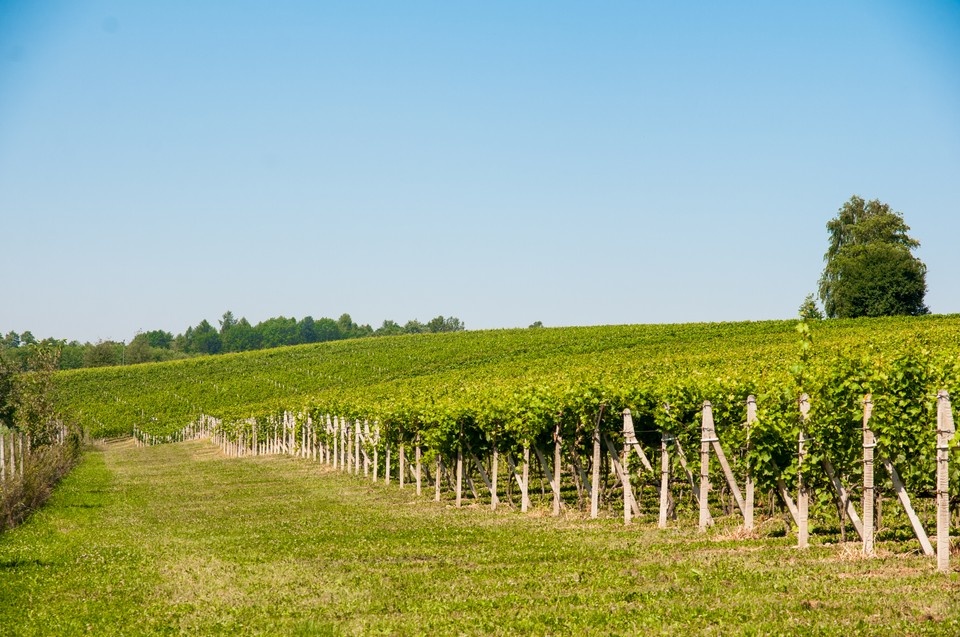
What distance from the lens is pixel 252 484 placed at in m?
32.2

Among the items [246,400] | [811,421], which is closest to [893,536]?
[811,421]

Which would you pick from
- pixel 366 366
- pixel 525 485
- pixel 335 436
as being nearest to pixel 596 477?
pixel 525 485

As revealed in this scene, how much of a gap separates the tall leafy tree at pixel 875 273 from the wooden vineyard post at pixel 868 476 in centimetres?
7598

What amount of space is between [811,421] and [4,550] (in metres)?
12.9

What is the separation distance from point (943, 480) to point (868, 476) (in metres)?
1.54

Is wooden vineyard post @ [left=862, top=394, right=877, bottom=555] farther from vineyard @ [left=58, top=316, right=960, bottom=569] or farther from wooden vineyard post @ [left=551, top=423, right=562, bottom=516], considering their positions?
wooden vineyard post @ [left=551, top=423, right=562, bottom=516]

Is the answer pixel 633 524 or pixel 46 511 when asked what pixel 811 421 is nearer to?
pixel 633 524

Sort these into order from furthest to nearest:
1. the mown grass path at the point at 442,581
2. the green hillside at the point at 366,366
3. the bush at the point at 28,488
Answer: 1. the green hillside at the point at 366,366
2. the bush at the point at 28,488
3. the mown grass path at the point at 442,581

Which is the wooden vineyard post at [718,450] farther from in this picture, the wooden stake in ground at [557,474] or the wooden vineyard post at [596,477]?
the wooden stake in ground at [557,474]

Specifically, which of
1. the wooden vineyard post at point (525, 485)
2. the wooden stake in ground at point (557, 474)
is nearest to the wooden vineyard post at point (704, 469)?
the wooden stake in ground at point (557, 474)

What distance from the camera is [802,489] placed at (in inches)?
542

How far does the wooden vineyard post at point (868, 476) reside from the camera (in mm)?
12203

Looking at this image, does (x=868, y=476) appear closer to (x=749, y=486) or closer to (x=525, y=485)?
(x=749, y=486)

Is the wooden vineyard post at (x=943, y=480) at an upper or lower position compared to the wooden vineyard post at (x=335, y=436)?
upper
